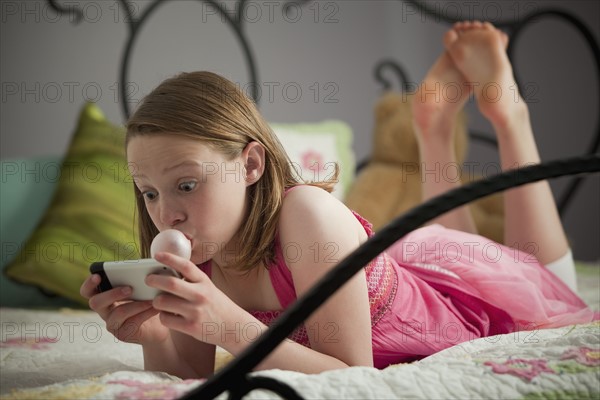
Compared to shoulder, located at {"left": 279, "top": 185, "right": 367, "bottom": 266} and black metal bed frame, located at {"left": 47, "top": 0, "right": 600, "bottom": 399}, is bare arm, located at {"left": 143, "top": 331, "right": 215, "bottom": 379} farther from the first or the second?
black metal bed frame, located at {"left": 47, "top": 0, "right": 600, "bottom": 399}

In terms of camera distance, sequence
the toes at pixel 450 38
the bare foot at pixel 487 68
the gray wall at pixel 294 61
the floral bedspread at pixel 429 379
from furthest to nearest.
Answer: the gray wall at pixel 294 61 < the toes at pixel 450 38 < the bare foot at pixel 487 68 < the floral bedspread at pixel 429 379

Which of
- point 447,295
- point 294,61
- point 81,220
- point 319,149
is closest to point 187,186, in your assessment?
point 447,295

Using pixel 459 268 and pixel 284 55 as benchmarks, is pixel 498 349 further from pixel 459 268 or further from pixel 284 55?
pixel 284 55

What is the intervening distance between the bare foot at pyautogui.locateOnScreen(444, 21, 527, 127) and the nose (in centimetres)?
83

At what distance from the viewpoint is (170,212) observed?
0.93 metres

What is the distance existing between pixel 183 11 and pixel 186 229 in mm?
1532

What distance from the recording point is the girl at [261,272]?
0.87 m

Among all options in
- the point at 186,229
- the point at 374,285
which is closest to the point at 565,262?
the point at 374,285

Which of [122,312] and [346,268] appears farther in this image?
[122,312]

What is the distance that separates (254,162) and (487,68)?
2.40ft

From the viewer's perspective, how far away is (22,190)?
1718 mm

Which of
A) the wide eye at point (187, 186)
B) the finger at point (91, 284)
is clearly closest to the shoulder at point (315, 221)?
the wide eye at point (187, 186)

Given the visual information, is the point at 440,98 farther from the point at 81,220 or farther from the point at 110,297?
the point at 110,297

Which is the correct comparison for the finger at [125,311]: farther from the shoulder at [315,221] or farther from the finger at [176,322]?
the shoulder at [315,221]
